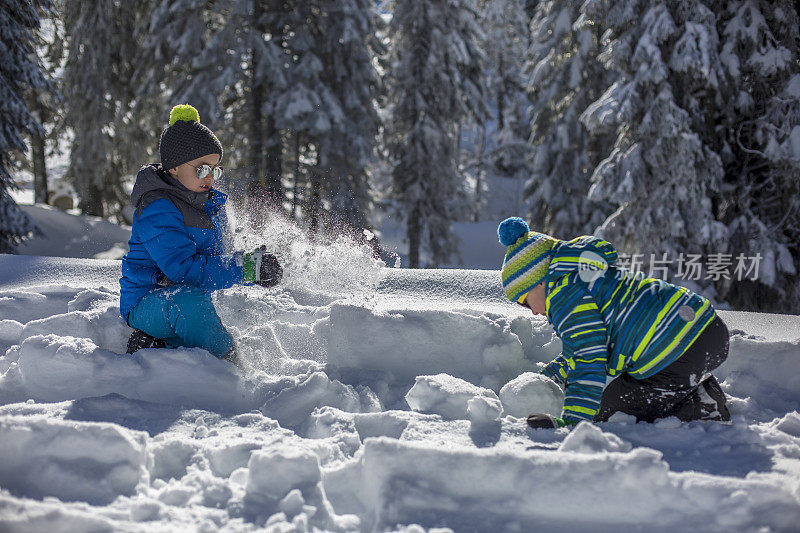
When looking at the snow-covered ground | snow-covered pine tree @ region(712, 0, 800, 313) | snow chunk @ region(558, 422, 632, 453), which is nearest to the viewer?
the snow-covered ground

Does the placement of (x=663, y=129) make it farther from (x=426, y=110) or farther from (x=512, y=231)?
(x=512, y=231)

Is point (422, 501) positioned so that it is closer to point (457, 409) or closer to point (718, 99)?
point (457, 409)

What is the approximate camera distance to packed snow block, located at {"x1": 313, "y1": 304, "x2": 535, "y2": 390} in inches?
122

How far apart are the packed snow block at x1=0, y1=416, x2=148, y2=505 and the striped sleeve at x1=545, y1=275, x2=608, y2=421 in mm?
1576

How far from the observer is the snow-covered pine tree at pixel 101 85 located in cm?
1434

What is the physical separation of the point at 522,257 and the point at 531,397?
614 mm

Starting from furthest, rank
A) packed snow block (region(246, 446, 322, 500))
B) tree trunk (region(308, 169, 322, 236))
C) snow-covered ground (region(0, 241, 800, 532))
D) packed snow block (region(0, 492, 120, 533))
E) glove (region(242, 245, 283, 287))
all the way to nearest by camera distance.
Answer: tree trunk (region(308, 169, 322, 236))
glove (region(242, 245, 283, 287))
packed snow block (region(246, 446, 322, 500))
snow-covered ground (region(0, 241, 800, 532))
packed snow block (region(0, 492, 120, 533))

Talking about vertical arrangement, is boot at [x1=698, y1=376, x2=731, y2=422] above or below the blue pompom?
below

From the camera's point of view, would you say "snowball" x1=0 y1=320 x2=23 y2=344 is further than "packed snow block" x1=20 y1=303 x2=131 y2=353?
Yes

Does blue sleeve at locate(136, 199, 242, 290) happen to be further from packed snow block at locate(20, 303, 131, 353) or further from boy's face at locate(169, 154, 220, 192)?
packed snow block at locate(20, 303, 131, 353)

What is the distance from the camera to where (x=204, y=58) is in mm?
10648

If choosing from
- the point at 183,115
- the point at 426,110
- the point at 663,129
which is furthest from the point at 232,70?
the point at 183,115

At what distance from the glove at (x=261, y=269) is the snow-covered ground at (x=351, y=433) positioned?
0.44 m

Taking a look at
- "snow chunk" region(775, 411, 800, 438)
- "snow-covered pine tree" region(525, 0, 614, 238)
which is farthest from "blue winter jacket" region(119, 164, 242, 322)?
"snow-covered pine tree" region(525, 0, 614, 238)
